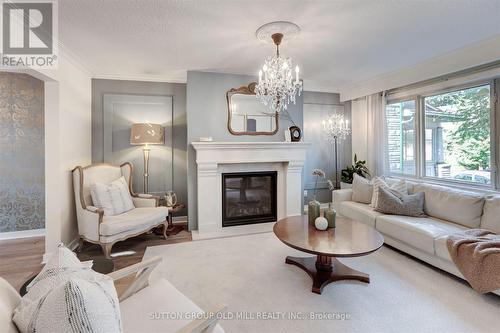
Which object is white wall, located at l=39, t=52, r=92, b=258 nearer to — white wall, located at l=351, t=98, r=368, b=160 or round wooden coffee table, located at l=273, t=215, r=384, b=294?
round wooden coffee table, located at l=273, t=215, r=384, b=294

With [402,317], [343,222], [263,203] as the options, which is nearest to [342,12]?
[343,222]

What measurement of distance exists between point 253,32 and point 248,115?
1614mm

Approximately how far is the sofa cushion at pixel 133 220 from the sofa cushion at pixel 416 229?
2.95m

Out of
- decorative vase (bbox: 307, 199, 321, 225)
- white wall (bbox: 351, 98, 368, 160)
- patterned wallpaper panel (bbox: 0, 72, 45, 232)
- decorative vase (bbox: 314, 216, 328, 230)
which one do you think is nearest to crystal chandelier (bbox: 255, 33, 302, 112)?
decorative vase (bbox: 307, 199, 321, 225)

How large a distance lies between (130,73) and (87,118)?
3.16 ft

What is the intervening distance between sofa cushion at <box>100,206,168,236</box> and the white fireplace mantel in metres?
0.64

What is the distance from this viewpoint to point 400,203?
312cm

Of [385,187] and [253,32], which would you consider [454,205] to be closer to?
[385,187]

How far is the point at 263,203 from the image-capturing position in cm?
423

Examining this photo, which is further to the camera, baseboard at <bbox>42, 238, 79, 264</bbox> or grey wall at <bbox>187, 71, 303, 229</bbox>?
grey wall at <bbox>187, 71, 303, 229</bbox>

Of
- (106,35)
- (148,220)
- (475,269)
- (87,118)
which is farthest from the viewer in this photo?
(87,118)

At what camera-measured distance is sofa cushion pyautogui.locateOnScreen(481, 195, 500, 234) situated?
8.05 feet

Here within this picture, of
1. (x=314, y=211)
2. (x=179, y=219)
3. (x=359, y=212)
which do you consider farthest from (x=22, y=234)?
(x=359, y=212)

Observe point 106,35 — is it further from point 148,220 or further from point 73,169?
point 148,220
